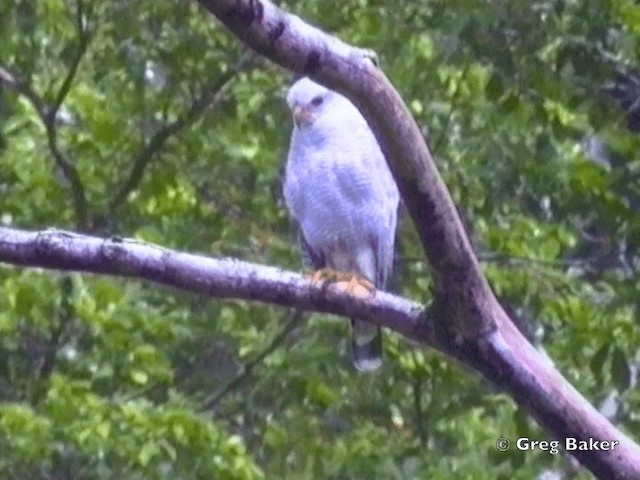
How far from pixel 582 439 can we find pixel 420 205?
56 centimetres

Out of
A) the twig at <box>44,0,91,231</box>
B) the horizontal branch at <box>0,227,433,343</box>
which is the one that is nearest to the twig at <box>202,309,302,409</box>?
the twig at <box>44,0,91,231</box>

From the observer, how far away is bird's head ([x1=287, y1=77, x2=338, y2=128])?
4.23 metres

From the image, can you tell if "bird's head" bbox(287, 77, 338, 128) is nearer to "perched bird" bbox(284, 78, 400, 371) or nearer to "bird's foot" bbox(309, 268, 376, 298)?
"perched bird" bbox(284, 78, 400, 371)

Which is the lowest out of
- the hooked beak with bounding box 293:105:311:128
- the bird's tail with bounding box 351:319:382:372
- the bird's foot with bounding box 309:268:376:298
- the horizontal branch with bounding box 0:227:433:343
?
the bird's tail with bounding box 351:319:382:372

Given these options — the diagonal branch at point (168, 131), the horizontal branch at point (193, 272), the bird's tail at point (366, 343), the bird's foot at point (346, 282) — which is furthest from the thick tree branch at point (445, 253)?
the diagonal branch at point (168, 131)

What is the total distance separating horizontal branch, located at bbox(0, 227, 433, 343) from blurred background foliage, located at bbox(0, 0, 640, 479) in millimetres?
1450

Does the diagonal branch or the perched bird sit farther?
the diagonal branch

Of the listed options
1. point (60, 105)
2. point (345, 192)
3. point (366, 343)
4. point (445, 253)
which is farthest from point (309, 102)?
point (445, 253)

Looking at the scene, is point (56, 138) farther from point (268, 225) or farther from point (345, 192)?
point (345, 192)

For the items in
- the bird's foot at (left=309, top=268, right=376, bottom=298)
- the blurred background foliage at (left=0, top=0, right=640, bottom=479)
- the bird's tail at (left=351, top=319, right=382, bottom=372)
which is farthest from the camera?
the blurred background foliage at (left=0, top=0, right=640, bottom=479)

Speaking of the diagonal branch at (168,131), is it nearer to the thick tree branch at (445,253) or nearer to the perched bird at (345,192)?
the perched bird at (345,192)

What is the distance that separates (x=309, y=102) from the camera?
14.0ft

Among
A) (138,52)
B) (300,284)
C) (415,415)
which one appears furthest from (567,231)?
(300,284)

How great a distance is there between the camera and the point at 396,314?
297 cm
